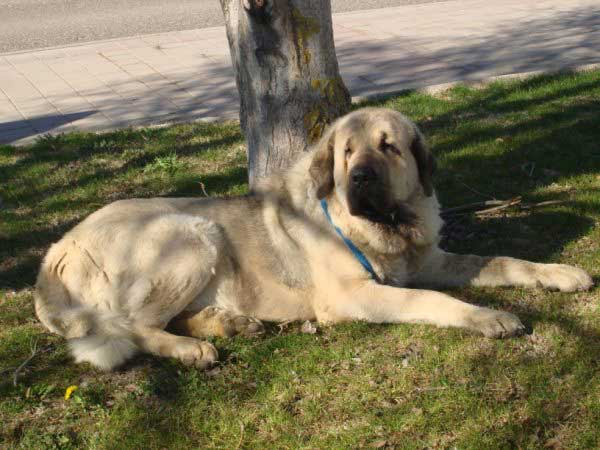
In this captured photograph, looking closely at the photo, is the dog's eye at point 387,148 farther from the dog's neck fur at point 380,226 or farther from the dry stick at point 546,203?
the dry stick at point 546,203

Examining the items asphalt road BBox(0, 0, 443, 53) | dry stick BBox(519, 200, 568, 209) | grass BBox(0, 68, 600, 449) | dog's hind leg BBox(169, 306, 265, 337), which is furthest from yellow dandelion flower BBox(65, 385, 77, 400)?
asphalt road BBox(0, 0, 443, 53)

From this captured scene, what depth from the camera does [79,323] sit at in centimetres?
467

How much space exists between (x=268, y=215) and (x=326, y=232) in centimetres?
43

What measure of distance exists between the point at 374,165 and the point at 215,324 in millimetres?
1392

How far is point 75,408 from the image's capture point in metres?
4.20

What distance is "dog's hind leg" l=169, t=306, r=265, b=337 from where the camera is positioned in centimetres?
484

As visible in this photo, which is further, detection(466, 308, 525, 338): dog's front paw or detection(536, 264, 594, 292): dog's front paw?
detection(536, 264, 594, 292): dog's front paw

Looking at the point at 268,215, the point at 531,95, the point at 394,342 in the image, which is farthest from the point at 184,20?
the point at 394,342

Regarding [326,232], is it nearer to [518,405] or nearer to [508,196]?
[518,405]

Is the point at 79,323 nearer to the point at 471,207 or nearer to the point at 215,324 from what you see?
the point at 215,324

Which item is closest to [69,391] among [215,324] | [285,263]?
[215,324]

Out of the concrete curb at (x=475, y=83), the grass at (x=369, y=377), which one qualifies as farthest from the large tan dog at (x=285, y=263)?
the concrete curb at (x=475, y=83)

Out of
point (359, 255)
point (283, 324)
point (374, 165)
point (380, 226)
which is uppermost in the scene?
point (374, 165)

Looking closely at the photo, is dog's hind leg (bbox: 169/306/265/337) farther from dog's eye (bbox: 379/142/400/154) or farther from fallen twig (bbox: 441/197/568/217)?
fallen twig (bbox: 441/197/568/217)
